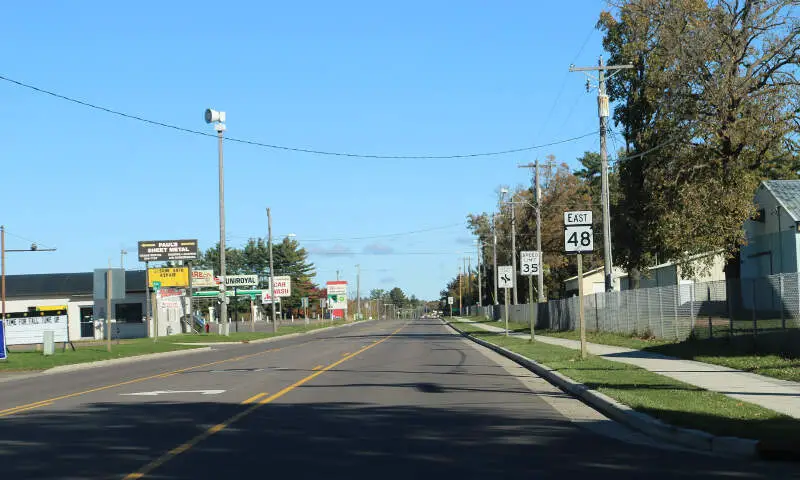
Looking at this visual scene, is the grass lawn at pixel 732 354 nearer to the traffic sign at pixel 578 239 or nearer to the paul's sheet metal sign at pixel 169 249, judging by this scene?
the traffic sign at pixel 578 239

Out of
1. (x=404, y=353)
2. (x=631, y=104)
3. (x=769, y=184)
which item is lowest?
(x=404, y=353)

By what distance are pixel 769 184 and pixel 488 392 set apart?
27214 millimetres

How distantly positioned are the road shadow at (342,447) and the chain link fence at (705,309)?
921 cm

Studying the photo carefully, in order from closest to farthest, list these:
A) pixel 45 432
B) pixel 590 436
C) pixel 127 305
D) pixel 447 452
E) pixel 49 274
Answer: pixel 447 452, pixel 590 436, pixel 45 432, pixel 127 305, pixel 49 274

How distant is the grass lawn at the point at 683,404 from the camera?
33.4ft

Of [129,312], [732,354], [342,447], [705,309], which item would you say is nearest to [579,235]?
[732,354]

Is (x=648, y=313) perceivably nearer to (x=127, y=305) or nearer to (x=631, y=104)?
(x=631, y=104)

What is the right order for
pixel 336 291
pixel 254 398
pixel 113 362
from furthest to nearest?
pixel 336 291
pixel 113 362
pixel 254 398

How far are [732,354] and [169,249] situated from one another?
188 ft

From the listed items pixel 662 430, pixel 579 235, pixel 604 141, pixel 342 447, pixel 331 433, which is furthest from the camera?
pixel 604 141

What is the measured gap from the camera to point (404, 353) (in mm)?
31359

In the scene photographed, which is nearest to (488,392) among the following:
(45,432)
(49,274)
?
(45,432)

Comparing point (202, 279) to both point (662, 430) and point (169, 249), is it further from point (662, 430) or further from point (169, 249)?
point (662, 430)

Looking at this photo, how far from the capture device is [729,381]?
52.9 ft
